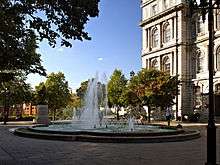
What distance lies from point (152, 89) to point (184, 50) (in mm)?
12931

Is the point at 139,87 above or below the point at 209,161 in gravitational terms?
A: above

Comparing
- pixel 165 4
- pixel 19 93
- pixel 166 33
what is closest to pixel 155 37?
pixel 166 33

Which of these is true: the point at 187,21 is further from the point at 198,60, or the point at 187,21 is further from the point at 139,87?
the point at 139,87

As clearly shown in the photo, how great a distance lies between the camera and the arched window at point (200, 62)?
60156 millimetres

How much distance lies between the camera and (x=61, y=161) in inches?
510

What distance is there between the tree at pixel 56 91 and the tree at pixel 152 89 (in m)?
14.2

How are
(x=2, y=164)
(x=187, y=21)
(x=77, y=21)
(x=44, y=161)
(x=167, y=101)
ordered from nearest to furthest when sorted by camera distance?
(x=77, y=21) < (x=2, y=164) < (x=44, y=161) < (x=167, y=101) < (x=187, y=21)

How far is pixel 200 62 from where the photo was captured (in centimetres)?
6100

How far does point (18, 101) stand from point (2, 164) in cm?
4785

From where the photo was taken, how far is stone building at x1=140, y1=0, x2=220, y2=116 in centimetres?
5931

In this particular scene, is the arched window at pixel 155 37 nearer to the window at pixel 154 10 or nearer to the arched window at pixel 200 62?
the window at pixel 154 10

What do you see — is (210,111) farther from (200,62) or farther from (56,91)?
(56,91)

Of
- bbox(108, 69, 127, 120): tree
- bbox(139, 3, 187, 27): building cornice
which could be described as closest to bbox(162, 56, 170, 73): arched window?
bbox(139, 3, 187, 27): building cornice

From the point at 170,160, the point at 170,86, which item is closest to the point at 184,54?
the point at 170,86
